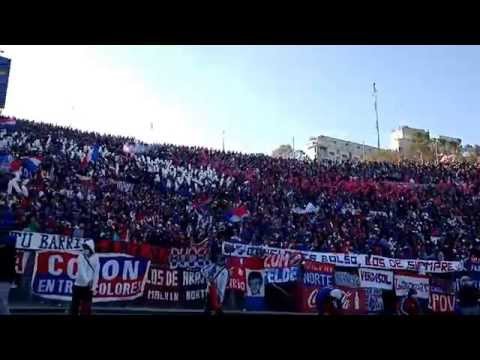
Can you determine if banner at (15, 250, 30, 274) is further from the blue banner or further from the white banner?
the white banner

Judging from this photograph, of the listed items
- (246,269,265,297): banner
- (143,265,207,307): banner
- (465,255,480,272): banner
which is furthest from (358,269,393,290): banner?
(143,265,207,307): banner

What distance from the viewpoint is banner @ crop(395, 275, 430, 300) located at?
7.52m

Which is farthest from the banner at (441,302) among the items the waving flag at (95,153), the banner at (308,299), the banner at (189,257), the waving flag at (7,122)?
the waving flag at (7,122)

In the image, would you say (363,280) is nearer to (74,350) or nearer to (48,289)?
(48,289)

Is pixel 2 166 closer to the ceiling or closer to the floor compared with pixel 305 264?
closer to the ceiling

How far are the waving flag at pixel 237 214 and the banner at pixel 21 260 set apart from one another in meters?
3.89

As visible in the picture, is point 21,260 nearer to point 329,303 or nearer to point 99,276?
point 99,276

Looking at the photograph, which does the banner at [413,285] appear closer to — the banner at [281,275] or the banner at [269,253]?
the banner at [269,253]

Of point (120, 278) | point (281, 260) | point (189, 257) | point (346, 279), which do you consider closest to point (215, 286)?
point (189, 257)

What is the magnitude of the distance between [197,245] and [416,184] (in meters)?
6.45

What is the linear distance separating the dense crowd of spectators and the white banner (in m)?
0.31
